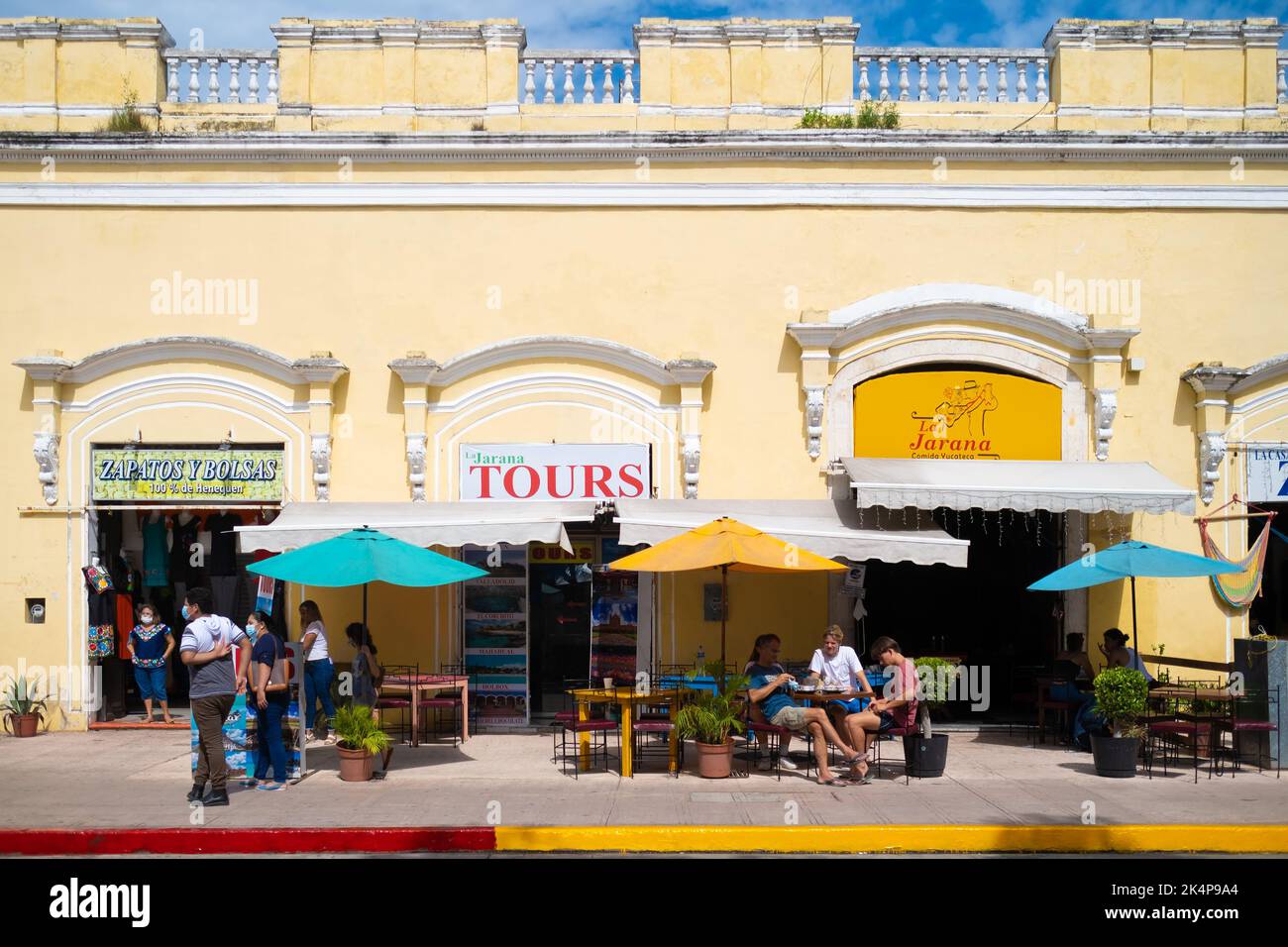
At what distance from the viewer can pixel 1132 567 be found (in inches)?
451

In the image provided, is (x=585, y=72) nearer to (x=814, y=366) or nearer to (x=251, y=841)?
(x=814, y=366)

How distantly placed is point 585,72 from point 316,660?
763 cm

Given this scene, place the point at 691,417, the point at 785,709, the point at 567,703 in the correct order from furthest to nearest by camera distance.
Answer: the point at 567,703 → the point at 691,417 → the point at 785,709

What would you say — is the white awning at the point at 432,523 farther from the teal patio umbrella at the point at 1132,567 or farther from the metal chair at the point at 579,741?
the teal patio umbrella at the point at 1132,567

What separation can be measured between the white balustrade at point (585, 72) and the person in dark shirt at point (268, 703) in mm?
7341

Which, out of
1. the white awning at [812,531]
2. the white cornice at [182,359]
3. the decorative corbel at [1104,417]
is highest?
the white cornice at [182,359]

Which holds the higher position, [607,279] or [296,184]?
[296,184]

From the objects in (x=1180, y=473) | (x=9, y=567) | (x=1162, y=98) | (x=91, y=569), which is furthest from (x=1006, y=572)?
(x=9, y=567)

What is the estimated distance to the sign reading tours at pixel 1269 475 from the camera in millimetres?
13734

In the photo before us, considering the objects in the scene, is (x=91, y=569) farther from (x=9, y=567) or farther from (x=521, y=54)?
(x=521, y=54)

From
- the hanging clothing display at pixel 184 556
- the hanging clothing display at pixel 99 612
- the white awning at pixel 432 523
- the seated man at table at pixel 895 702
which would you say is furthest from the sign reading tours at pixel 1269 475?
the hanging clothing display at pixel 99 612

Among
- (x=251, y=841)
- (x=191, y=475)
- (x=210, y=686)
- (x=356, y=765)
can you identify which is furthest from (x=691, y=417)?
(x=251, y=841)

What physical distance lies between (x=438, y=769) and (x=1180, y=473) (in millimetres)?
9094

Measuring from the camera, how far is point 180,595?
47.3 feet
